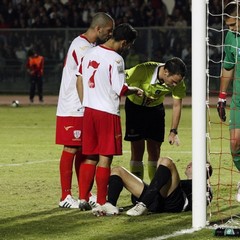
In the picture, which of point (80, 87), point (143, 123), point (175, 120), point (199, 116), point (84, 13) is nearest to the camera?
point (199, 116)

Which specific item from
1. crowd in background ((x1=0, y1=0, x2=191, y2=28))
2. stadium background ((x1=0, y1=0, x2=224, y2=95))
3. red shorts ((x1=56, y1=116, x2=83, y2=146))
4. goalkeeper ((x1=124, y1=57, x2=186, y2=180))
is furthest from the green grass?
crowd in background ((x1=0, y1=0, x2=191, y2=28))

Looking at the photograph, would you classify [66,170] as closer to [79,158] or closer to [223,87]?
[79,158]

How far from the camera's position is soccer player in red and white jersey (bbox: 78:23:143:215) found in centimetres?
1092

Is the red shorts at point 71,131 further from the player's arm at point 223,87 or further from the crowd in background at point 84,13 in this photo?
the crowd in background at point 84,13

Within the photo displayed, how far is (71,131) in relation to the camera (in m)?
11.8

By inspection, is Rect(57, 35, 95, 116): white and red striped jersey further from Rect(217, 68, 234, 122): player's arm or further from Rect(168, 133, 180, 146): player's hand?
Result: Rect(217, 68, 234, 122): player's arm

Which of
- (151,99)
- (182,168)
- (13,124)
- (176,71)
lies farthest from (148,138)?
(13,124)

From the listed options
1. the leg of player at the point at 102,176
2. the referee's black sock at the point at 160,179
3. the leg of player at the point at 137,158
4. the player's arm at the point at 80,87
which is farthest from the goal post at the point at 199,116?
the leg of player at the point at 137,158

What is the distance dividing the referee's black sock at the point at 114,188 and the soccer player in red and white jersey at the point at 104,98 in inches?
3.5

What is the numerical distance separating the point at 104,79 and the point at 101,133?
56 cm

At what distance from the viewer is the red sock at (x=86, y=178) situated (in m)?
11.4

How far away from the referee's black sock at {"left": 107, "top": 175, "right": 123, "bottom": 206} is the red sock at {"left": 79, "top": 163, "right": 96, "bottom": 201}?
460 mm

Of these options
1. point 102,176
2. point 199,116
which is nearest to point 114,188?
point 102,176

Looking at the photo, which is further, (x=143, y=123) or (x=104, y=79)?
(x=143, y=123)
